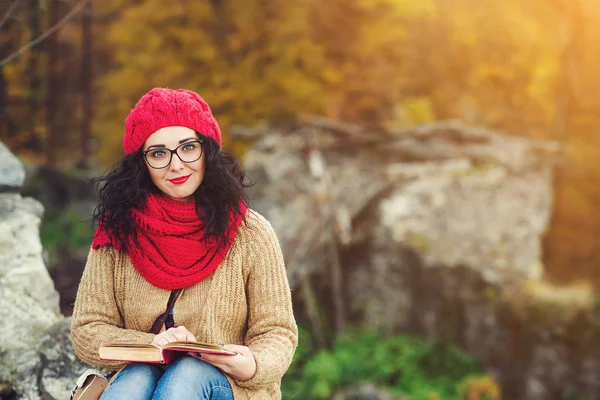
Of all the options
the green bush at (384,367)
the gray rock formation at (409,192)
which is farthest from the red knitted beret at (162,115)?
the gray rock formation at (409,192)

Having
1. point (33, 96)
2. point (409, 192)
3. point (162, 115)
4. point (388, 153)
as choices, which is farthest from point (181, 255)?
point (33, 96)

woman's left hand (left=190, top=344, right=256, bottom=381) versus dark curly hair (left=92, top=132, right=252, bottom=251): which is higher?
dark curly hair (left=92, top=132, right=252, bottom=251)

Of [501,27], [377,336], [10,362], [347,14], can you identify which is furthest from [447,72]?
[10,362]

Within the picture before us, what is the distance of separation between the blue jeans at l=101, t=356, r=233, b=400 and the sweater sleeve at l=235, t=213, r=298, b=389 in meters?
0.09

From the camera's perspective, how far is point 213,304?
2.14 meters

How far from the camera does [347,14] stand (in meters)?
10.0

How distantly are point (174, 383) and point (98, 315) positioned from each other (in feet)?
1.25

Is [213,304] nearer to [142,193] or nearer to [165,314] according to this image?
[165,314]

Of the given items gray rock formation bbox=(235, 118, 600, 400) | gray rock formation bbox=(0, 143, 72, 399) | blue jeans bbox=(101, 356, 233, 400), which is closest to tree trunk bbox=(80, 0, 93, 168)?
gray rock formation bbox=(235, 118, 600, 400)

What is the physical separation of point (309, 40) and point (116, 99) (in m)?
3.12

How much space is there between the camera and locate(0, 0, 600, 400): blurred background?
7.84m

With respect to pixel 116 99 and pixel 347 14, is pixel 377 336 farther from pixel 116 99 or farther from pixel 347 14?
pixel 116 99

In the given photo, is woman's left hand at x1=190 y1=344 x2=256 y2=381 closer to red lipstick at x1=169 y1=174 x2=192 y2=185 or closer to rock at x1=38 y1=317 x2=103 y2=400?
red lipstick at x1=169 y1=174 x2=192 y2=185

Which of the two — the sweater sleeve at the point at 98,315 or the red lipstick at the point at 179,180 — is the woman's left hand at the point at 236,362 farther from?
the red lipstick at the point at 179,180
